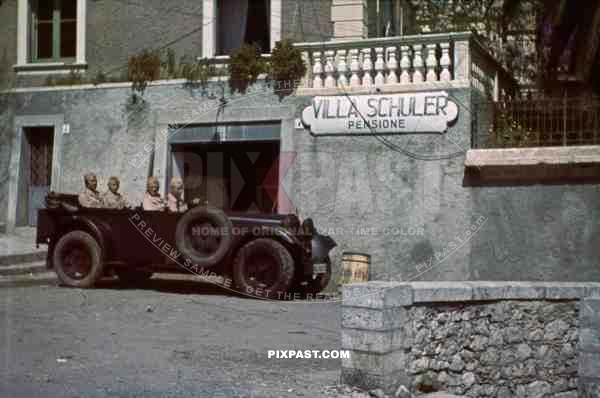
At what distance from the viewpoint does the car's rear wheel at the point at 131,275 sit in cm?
1370

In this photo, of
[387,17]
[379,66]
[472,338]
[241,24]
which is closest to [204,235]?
[379,66]

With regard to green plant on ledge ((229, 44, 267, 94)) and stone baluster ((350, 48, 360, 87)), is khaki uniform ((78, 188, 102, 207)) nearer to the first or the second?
green plant on ledge ((229, 44, 267, 94))

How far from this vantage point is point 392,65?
47.7 ft

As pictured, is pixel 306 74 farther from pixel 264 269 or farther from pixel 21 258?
pixel 21 258

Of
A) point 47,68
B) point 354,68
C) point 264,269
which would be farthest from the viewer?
point 47,68

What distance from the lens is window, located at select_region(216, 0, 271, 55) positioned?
666 inches

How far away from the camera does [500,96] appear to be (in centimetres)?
1689

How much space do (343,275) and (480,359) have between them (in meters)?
5.10

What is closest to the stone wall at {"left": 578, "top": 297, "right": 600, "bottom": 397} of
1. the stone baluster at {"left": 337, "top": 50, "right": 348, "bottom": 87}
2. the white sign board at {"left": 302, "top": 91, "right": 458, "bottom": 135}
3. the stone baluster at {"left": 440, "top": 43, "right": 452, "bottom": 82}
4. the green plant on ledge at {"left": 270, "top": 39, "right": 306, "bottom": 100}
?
the white sign board at {"left": 302, "top": 91, "right": 458, "bottom": 135}

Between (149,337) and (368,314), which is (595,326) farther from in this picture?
(149,337)

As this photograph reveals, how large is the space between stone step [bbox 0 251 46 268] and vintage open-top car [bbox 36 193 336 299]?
5.46 feet

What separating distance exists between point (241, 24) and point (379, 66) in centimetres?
360

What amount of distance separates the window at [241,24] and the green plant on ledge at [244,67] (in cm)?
109

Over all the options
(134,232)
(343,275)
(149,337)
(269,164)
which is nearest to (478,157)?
(343,275)
